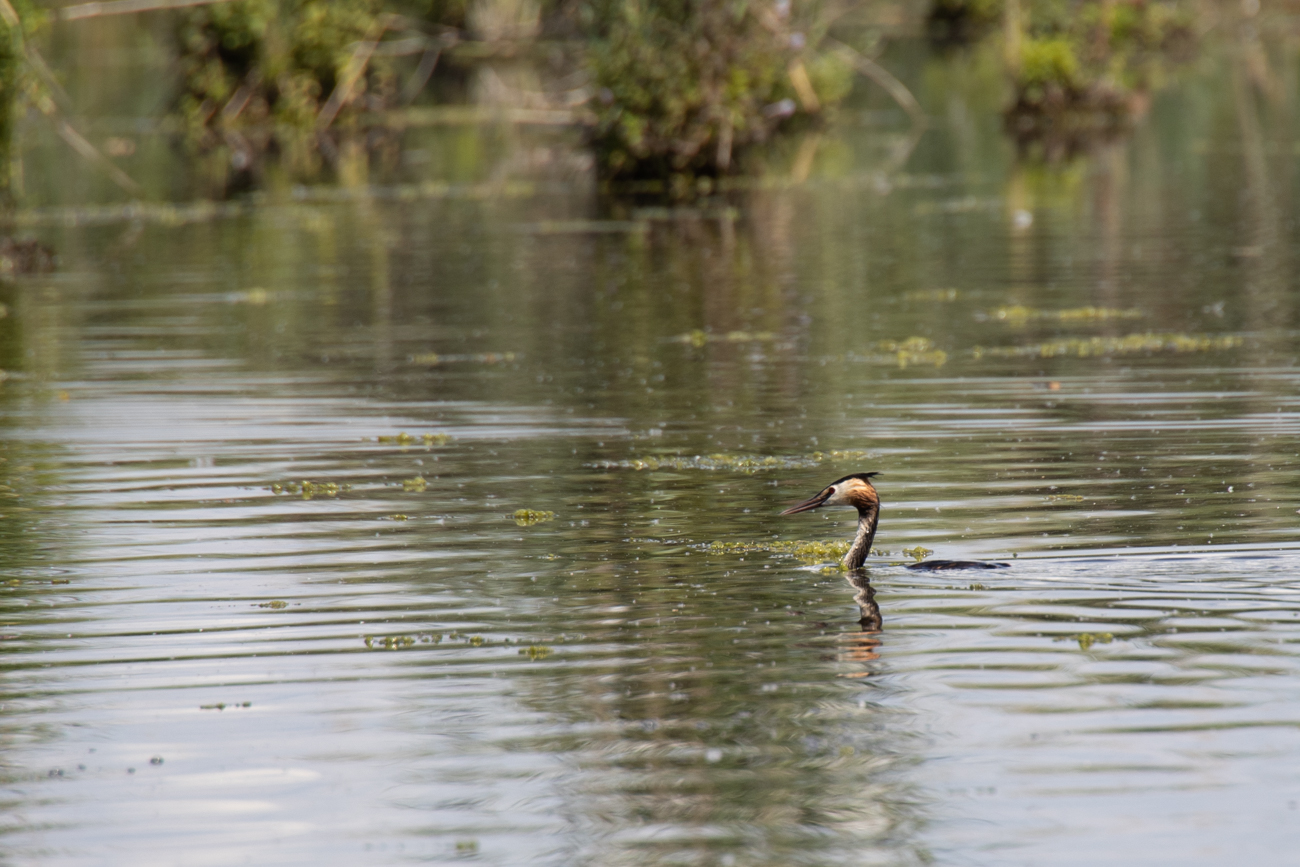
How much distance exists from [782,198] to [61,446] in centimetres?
1887

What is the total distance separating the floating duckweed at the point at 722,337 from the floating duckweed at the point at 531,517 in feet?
21.6

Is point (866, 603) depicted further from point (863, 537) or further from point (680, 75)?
point (680, 75)

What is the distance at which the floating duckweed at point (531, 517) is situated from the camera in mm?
11055

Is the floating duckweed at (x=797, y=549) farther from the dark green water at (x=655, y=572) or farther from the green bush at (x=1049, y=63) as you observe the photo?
the green bush at (x=1049, y=63)

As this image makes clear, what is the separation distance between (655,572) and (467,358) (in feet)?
26.6

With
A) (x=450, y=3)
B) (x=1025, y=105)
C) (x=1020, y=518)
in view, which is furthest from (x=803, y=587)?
(x=450, y=3)

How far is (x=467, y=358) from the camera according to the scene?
17.5m

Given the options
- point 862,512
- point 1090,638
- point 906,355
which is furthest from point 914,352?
point 1090,638

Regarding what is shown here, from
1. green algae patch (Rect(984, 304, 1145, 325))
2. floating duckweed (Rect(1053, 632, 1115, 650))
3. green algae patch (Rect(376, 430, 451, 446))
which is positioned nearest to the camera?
floating duckweed (Rect(1053, 632, 1115, 650))

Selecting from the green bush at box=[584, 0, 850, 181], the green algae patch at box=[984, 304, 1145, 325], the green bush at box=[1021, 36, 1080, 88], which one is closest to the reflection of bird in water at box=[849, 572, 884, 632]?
the green algae patch at box=[984, 304, 1145, 325]

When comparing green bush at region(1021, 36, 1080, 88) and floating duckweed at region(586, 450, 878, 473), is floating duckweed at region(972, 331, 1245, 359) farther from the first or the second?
green bush at region(1021, 36, 1080, 88)

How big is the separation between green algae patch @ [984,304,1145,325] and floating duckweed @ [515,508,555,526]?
316 inches

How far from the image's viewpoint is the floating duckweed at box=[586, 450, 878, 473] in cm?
1230

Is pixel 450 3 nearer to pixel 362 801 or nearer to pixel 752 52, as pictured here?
pixel 752 52
